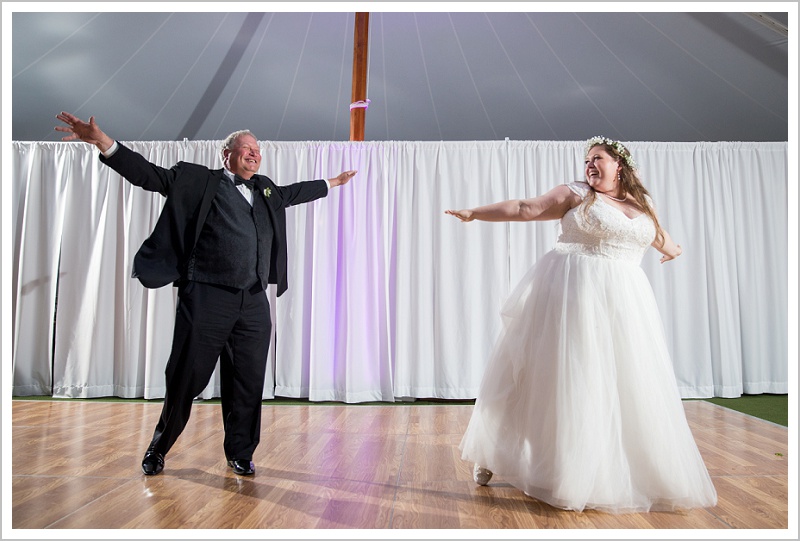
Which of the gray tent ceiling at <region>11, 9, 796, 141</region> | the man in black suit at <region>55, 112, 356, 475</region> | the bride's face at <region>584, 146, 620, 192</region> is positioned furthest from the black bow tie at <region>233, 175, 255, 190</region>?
the gray tent ceiling at <region>11, 9, 796, 141</region>

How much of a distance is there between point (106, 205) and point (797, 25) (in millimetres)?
5276

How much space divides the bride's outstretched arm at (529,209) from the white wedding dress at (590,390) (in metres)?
0.04

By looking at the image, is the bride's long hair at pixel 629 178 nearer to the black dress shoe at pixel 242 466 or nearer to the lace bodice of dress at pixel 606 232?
the lace bodice of dress at pixel 606 232

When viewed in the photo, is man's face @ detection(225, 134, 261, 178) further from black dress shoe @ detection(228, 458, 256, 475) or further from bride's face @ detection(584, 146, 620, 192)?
bride's face @ detection(584, 146, 620, 192)

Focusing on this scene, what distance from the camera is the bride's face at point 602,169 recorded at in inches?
94.5

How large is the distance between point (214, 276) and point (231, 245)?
0.16m

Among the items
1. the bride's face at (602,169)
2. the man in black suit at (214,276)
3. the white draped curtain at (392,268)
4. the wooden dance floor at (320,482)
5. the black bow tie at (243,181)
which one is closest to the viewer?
the wooden dance floor at (320,482)

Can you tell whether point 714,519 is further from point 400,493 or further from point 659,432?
point 400,493

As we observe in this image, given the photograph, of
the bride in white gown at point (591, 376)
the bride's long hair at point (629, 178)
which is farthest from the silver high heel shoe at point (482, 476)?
the bride's long hair at point (629, 178)

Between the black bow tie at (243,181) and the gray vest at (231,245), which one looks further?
the black bow tie at (243,181)

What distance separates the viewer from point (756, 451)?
3117 millimetres

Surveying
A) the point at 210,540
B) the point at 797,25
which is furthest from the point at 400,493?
the point at 797,25

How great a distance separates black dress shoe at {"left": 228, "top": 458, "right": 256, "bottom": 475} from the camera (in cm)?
263

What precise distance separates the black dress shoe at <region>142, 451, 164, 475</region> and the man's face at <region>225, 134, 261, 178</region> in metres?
1.34
